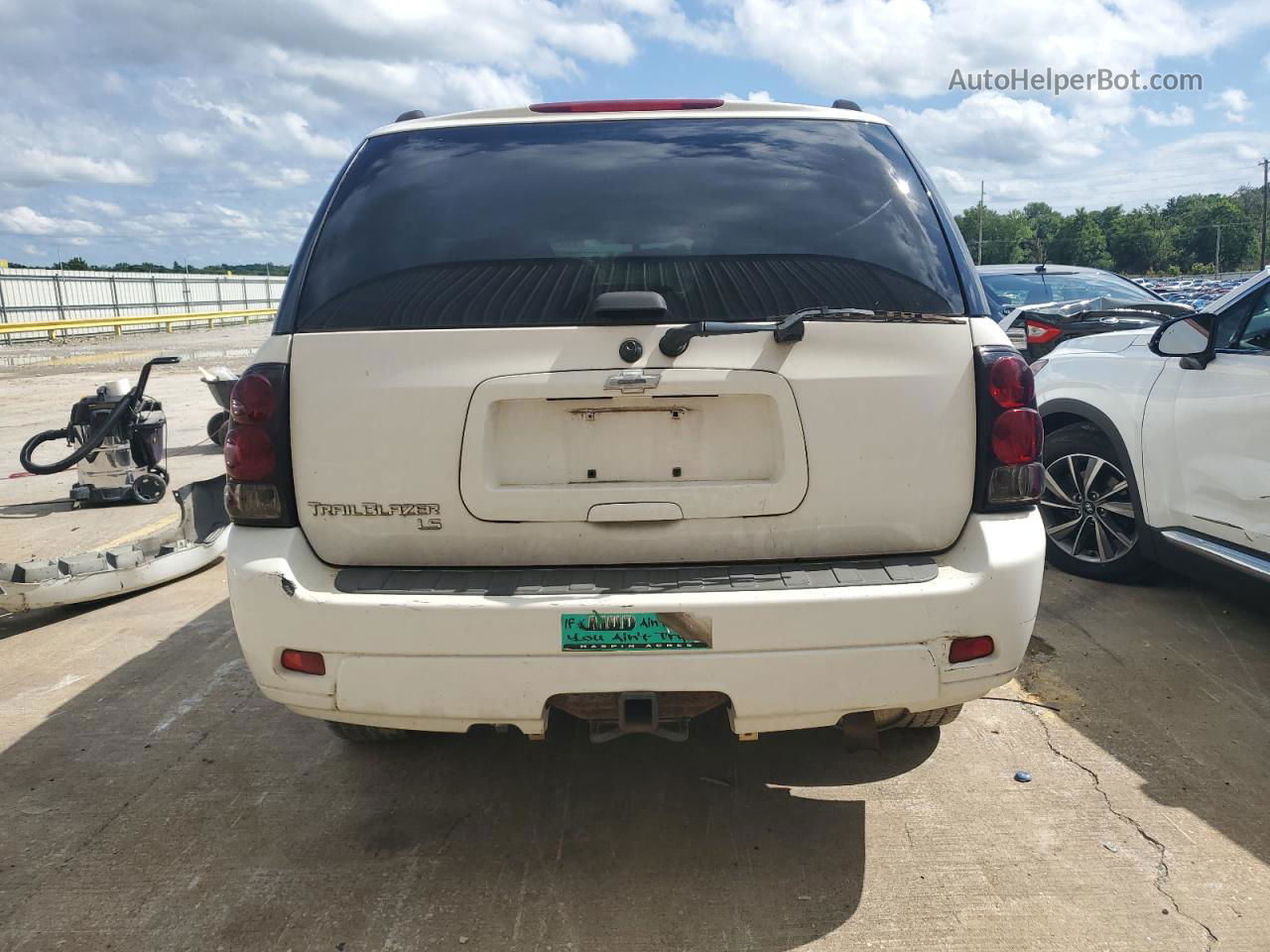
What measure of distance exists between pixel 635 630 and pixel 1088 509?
11.7ft

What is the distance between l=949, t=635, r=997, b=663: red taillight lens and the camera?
2.28 meters

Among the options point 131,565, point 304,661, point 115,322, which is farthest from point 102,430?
point 115,322

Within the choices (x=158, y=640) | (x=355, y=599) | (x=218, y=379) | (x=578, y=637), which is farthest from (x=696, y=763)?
(x=218, y=379)

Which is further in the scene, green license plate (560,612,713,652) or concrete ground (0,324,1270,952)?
concrete ground (0,324,1270,952)

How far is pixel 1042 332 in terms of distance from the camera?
25.4 ft

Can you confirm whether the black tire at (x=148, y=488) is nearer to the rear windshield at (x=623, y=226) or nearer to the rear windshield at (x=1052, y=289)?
the rear windshield at (x=623, y=226)

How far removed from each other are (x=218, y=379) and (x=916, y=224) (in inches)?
272

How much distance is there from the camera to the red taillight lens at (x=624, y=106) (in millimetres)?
2830

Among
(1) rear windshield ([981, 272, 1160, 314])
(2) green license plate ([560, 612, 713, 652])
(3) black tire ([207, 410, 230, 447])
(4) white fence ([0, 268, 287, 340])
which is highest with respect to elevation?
(4) white fence ([0, 268, 287, 340])

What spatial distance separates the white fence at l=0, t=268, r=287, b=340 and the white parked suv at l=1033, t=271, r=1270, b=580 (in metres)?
35.3

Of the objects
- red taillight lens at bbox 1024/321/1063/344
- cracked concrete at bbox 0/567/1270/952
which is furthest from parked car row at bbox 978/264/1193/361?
cracked concrete at bbox 0/567/1270/952

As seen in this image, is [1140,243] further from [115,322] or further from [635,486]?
[635,486]

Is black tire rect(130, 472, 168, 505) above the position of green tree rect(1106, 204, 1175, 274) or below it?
below

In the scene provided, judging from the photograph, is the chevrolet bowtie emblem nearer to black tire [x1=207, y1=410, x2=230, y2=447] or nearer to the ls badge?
the ls badge
